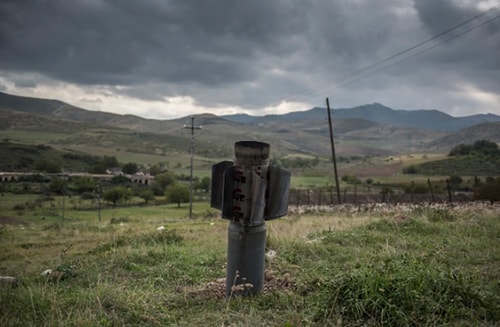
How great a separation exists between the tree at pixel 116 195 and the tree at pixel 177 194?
746cm

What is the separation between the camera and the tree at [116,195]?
60.7 metres

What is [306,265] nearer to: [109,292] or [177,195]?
[109,292]

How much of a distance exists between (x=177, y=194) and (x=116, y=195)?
10.6m

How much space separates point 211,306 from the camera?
441 centimetres

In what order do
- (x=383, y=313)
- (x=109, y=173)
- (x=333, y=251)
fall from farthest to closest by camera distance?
(x=109, y=173)
(x=333, y=251)
(x=383, y=313)

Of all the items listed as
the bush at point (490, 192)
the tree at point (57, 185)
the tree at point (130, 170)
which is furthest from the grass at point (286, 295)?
the tree at point (130, 170)

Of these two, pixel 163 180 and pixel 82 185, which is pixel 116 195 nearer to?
pixel 82 185

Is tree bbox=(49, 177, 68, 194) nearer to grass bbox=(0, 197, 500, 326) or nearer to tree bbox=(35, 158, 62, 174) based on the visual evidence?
tree bbox=(35, 158, 62, 174)

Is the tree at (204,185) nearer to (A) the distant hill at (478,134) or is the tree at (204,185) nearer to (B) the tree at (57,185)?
(B) the tree at (57,185)

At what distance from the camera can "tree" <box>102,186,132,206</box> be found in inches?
2389

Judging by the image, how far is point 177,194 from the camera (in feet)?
198

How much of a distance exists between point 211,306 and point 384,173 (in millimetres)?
73807

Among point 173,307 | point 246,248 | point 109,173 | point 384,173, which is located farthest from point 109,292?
point 109,173

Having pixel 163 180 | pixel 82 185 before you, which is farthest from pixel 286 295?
pixel 163 180
